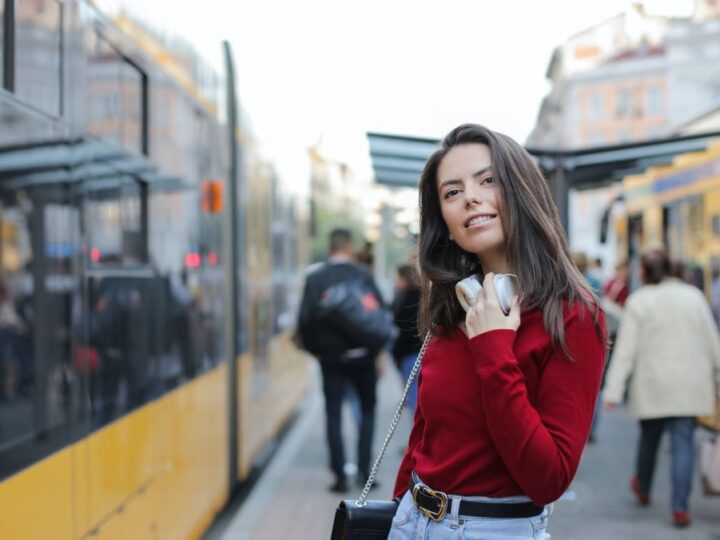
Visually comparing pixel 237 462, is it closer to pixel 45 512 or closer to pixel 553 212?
pixel 45 512

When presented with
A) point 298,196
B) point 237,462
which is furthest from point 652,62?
point 237,462

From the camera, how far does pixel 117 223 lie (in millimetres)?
4250

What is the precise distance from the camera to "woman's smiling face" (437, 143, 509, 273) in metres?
2.28

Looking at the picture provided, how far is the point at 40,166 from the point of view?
328 centimetres

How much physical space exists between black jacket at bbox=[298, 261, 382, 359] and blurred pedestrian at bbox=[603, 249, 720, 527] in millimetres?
2068

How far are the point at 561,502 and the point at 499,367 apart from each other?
5794 millimetres

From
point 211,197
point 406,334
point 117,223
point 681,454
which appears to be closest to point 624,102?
point 406,334

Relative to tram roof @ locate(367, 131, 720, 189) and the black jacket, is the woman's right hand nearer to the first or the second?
tram roof @ locate(367, 131, 720, 189)

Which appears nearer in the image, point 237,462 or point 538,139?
point 237,462

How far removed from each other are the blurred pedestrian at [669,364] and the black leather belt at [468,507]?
15.4 ft

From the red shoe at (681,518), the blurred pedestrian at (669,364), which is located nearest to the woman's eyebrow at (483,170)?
the blurred pedestrian at (669,364)

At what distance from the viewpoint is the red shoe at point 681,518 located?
22.3 feet

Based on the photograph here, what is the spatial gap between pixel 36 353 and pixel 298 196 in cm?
934

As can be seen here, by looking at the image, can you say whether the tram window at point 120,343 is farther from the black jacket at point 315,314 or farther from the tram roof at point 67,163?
the black jacket at point 315,314
